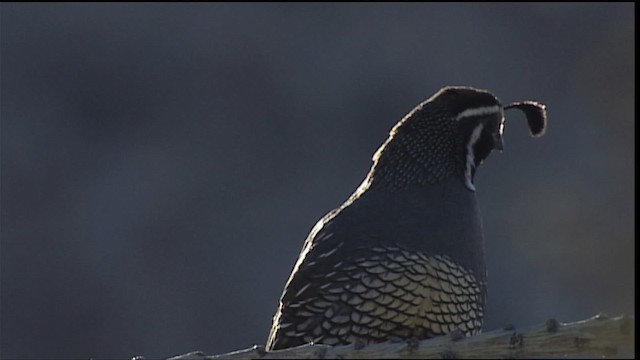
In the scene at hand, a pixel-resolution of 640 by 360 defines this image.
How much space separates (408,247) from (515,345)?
3.15 feet

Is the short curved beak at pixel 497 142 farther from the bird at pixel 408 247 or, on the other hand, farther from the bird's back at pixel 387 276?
the bird's back at pixel 387 276

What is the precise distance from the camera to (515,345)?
2.03 meters

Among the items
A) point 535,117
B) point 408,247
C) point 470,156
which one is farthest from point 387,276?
point 535,117

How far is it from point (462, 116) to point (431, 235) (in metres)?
0.38

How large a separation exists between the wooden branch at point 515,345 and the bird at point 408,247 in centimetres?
60

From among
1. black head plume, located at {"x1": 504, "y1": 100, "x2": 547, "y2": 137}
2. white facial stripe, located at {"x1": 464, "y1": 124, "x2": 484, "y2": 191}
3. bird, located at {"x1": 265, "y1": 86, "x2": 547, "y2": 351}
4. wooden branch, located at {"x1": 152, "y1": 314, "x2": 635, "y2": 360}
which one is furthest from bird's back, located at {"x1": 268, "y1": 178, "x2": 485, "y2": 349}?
wooden branch, located at {"x1": 152, "y1": 314, "x2": 635, "y2": 360}

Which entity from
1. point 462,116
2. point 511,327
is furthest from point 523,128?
point 511,327

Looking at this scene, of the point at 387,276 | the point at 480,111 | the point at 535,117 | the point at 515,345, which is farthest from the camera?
the point at 535,117

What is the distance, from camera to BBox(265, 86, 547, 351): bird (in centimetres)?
292

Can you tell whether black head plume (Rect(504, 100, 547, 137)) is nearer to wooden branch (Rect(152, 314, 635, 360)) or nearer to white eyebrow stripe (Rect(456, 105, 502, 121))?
white eyebrow stripe (Rect(456, 105, 502, 121))

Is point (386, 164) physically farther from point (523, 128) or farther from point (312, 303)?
point (523, 128)

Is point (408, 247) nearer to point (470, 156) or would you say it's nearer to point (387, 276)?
point (387, 276)

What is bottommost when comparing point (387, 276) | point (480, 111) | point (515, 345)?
point (387, 276)

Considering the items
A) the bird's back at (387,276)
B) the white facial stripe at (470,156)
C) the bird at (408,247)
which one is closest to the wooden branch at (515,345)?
the bird at (408,247)
